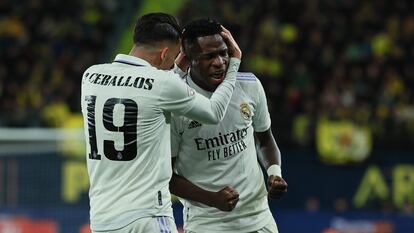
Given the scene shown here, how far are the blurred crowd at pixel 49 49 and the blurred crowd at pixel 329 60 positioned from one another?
2.00 meters

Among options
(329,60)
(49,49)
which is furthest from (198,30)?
(49,49)

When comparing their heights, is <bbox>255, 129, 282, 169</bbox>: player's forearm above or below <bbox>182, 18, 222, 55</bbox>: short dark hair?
below

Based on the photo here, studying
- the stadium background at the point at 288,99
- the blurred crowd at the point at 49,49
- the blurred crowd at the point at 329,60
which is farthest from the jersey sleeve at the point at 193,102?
the blurred crowd at the point at 49,49

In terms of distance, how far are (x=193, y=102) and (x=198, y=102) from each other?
3 centimetres

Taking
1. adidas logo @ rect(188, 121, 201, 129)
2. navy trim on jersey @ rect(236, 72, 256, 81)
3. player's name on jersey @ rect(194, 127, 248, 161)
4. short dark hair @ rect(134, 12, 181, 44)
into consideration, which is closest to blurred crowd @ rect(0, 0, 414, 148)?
navy trim on jersey @ rect(236, 72, 256, 81)

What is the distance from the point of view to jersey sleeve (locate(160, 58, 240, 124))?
17.3ft

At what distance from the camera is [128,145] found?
17.1ft

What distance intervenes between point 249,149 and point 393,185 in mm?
9006

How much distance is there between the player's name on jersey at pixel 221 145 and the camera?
5914 mm

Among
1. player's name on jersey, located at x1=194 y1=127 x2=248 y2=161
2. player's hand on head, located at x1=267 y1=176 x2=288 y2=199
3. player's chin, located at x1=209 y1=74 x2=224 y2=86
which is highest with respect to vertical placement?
player's chin, located at x1=209 y1=74 x2=224 y2=86

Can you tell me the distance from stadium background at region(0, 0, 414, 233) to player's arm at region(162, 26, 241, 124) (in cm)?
709

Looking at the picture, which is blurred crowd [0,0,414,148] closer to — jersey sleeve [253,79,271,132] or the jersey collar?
jersey sleeve [253,79,271,132]

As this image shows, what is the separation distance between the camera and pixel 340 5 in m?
20.4

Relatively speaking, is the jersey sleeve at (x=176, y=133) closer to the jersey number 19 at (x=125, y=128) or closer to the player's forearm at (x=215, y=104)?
the player's forearm at (x=215, y=104)
